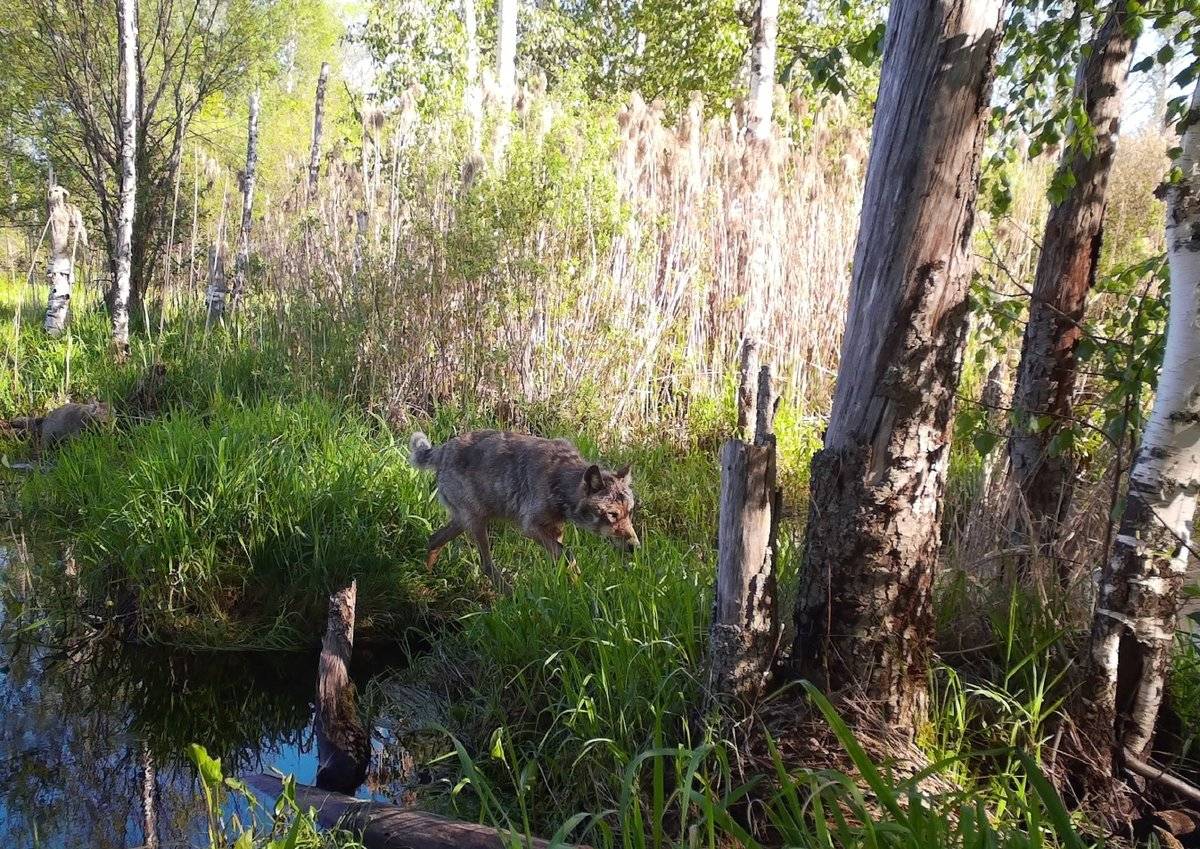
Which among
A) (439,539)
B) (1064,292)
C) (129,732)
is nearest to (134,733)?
(129,732)

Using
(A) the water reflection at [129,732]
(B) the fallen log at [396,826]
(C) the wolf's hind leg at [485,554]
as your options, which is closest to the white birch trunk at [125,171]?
(A) the water reflection at [129,732]

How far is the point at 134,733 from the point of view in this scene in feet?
15.4

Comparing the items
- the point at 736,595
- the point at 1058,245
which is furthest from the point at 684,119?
the point at 736,595

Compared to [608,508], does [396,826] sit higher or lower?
lower

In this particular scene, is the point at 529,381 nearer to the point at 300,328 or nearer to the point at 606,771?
the point at 300,328

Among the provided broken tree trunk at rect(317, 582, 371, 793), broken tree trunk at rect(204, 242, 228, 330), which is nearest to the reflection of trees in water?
broken tree trunk at rect(317, 582, 371, 793)

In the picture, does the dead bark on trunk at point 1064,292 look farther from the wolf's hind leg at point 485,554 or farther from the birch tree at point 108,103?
the birch tree at point 108,103

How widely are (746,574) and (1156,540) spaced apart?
129 cm

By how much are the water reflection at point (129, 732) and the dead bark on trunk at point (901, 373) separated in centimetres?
220

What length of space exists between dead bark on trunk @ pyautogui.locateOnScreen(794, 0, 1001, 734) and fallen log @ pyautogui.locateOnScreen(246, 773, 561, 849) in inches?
48.3

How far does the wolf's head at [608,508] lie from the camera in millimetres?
5250

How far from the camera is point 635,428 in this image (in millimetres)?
7762

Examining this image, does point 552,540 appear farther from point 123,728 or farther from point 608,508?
point 123,728

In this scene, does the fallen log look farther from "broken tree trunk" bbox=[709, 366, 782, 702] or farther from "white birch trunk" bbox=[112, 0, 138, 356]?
"white birch trunk" bbox=[112, 0, 138, 356]
